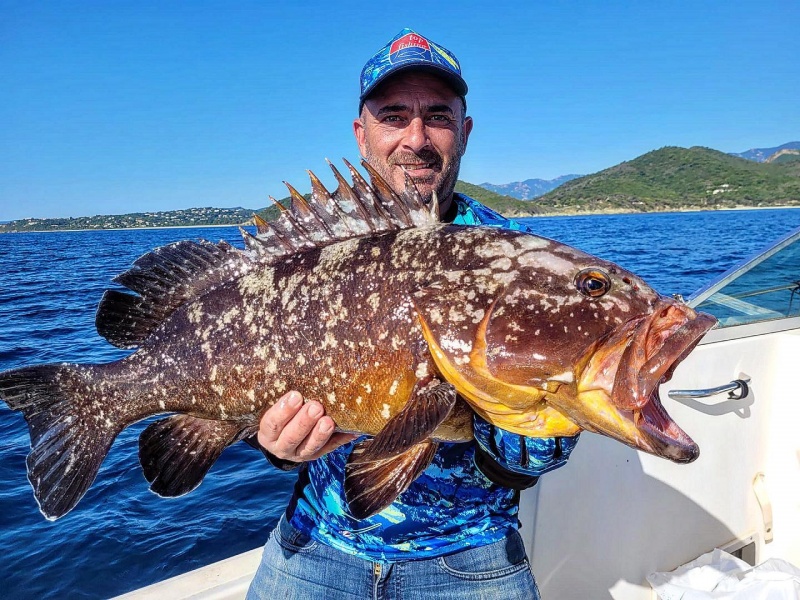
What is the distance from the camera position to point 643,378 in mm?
1653

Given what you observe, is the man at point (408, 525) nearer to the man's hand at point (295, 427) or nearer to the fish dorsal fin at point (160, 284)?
the man's hand at point (295, 427)

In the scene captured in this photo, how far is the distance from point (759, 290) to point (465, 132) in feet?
9.75

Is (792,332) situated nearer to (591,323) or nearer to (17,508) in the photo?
(591,323)

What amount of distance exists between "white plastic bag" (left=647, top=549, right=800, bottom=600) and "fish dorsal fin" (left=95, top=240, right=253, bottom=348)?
3.44 metres

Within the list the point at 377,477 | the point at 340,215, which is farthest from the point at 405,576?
the point at 340,215

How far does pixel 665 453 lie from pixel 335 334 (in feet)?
3.99

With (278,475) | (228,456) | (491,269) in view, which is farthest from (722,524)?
(228,456)

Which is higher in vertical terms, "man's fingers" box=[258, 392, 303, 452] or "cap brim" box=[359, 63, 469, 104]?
"cap brim" box=[359, 63, 469, 104]

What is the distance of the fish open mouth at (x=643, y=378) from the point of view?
1658 mm

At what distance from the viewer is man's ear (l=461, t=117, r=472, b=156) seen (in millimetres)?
3453

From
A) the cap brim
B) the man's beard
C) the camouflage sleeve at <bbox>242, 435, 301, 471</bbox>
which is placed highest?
the cap brim

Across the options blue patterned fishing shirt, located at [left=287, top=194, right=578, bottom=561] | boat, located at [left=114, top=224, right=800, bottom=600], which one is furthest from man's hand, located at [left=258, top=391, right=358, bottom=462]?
boat, located at [left=114, top=224, right=800, bottom=600]

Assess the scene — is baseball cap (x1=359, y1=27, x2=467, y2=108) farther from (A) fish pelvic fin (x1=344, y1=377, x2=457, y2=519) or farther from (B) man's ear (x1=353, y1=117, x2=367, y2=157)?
(A) fish pelvic fin (x1=344, y1=377, x2=457, y2=519)

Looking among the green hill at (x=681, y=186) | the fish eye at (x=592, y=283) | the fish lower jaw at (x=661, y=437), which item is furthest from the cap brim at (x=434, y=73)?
the green hill at (x=681, y=186)
